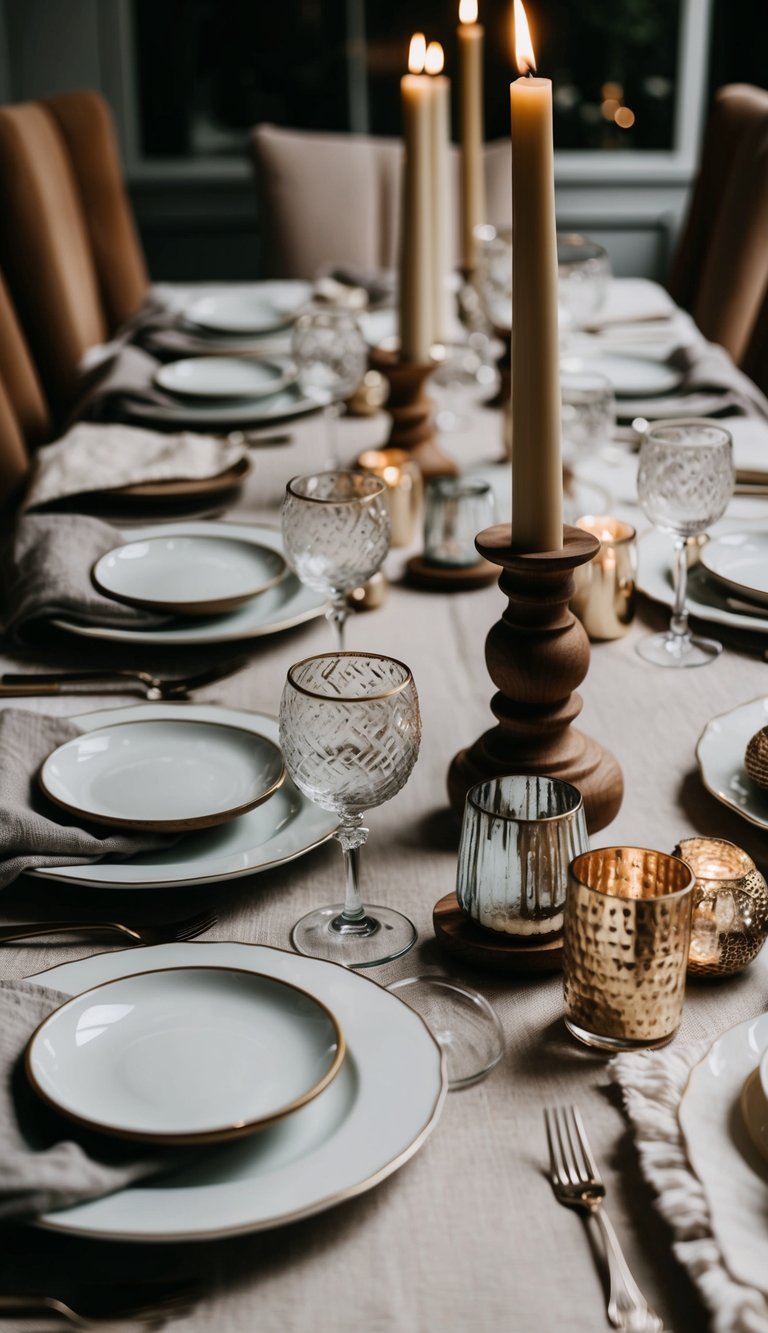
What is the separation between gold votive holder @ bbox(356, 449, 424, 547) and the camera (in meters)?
1.25

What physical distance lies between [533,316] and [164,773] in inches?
13.7

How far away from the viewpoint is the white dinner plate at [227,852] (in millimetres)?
717

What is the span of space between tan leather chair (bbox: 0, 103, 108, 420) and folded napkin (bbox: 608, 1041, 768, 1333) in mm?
1796

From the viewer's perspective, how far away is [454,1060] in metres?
0.60

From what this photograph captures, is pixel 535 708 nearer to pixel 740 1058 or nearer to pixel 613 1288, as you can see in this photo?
pixel 740 1058

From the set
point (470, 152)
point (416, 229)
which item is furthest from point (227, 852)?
point (470, 152)

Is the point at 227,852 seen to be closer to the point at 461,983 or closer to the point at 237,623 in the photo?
the point at 461,983

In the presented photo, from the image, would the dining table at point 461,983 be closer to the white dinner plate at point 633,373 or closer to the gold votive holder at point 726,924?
the gold votive holder at point 726,924

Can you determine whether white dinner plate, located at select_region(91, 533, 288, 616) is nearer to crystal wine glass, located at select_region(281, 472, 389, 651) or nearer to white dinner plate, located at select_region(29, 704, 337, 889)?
crystal wine glass, located at select_region(281, 472, 389, 651)

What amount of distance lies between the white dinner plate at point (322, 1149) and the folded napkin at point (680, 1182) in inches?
3.2

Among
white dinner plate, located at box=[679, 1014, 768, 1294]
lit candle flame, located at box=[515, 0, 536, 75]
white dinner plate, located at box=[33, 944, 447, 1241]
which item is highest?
lit candle flame, located at box=[515, 0, 536, 75]

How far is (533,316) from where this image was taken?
694 millimetres

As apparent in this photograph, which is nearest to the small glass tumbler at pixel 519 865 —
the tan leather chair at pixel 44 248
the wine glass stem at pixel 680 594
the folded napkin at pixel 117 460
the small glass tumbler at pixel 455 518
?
the wine glass stem at pixel 680 594

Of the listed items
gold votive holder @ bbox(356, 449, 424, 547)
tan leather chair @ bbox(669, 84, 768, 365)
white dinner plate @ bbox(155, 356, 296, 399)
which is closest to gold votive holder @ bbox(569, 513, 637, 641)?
gold votive holder @ bbox(356, 449, 424, 547)
